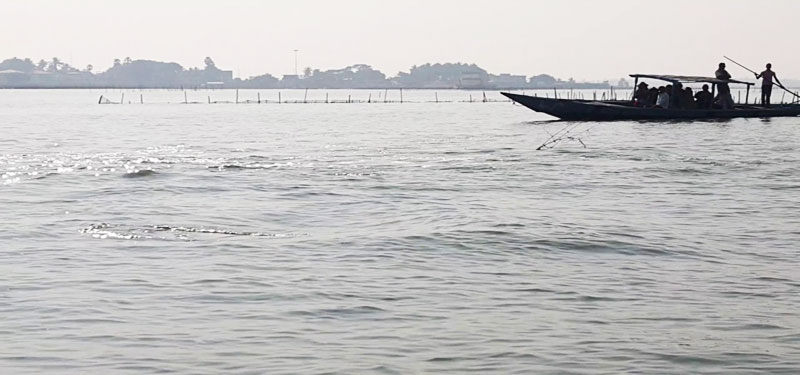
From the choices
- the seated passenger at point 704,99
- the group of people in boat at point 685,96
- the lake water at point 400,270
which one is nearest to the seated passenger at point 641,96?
the group of people in boat at point 685,96

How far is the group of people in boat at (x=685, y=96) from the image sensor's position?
47.5 m

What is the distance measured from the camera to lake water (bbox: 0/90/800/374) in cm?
905

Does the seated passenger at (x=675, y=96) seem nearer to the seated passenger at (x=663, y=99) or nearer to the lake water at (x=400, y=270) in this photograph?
the seated passenger at (x=663, y=99)

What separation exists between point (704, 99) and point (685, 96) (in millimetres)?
1048

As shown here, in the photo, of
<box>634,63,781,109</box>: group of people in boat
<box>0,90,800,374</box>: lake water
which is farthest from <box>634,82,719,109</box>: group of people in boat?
<box>0,90,800,374</box>: lake water

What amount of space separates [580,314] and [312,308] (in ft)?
7.61

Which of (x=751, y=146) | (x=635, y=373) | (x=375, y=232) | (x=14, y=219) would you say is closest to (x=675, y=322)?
(x=635, y=373)

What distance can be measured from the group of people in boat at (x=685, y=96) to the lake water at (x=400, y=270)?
782 inches

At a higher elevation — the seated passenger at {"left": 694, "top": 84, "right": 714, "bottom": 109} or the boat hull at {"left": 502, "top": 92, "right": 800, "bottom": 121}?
the seated passenger at {"left": 694, "top": 84, "right": 714, "bottom": 109}

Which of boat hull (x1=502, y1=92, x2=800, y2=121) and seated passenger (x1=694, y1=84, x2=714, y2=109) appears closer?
boat hull (x1=502, y1=92, x2=800, y2=121)

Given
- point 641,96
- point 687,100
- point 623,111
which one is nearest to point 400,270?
point 623,111

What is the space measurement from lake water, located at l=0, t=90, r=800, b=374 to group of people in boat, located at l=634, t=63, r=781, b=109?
65.1 ft

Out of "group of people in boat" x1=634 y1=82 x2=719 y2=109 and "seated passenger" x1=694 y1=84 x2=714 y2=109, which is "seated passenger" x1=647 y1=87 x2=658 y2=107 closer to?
"group of people in boat" x1=634 y1=82 x2=719 y2=109

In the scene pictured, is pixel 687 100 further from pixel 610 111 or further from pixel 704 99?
pixel 610 111
